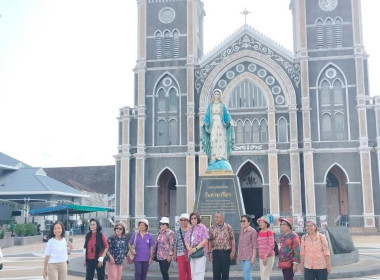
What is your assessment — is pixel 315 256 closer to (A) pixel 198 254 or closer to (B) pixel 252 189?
(A) pixel 198 254

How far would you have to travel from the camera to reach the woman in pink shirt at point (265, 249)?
8.99 metres

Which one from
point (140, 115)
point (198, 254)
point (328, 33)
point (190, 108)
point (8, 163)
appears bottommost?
point (198, 254)

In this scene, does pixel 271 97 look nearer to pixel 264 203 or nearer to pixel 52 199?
pixel 264 203

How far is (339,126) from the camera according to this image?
37031 mm

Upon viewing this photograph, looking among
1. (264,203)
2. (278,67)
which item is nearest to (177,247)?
(264,203)

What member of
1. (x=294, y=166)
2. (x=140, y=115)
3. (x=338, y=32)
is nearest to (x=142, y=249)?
(x=294, y=166)

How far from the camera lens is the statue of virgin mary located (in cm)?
1593

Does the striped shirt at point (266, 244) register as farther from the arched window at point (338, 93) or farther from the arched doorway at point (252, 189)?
the arched window at point (338, 93)

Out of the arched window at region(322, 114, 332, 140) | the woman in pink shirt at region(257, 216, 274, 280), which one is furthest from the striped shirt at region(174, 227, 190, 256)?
the arched window at region(322, 114, 332, 140)

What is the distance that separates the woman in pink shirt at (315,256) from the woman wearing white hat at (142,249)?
121 inches

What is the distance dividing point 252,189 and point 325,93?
9.22 m

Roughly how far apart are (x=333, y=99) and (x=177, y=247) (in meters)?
30.2

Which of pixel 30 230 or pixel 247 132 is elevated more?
pixel 247 132

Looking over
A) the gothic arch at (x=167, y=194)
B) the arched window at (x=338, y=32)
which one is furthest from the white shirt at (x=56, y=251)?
the arched window at (x=338, y=32)
